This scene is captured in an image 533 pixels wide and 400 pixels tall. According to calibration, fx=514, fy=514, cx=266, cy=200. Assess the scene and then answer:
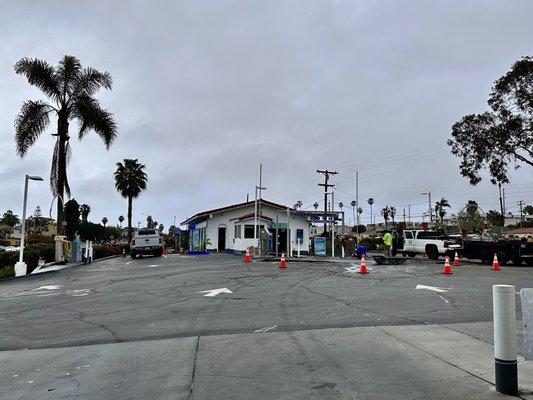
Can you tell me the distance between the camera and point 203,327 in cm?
888

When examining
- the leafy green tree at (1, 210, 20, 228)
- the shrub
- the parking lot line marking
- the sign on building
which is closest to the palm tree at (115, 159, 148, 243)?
the shrub

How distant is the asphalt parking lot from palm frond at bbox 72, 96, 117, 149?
699 inches

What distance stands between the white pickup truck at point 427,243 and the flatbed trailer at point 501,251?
671 millimetres

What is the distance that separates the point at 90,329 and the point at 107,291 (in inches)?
235

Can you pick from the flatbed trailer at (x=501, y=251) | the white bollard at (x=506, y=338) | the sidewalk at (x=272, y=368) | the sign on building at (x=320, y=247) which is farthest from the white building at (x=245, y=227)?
the white bollard at (x=506, y=338)

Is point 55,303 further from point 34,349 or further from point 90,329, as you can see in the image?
point 34,349

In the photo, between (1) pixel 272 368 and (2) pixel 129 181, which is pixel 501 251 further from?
(2) pixel 129 181

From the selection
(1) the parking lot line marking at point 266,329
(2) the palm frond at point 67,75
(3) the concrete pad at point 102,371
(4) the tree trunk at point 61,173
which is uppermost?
(2) the palm frond at point 67,75

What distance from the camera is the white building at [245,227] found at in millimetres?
43594

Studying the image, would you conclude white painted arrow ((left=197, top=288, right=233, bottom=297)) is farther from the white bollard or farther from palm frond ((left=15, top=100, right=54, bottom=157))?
palm frond ((left=15, top=100, right=54, bottom=157))

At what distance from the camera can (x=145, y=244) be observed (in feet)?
124

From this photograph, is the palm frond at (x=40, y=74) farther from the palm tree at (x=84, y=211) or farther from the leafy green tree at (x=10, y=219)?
the leafy green tree at (x=10, y=219)

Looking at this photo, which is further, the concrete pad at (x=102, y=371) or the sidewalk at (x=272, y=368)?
the concrete pad at (x=102, y=371)

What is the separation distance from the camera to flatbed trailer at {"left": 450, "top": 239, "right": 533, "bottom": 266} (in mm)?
27078
